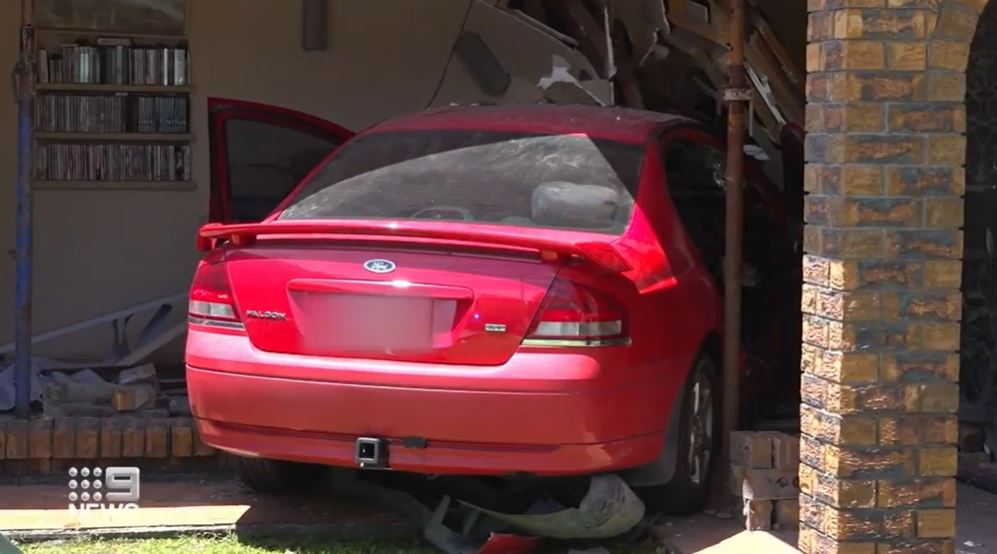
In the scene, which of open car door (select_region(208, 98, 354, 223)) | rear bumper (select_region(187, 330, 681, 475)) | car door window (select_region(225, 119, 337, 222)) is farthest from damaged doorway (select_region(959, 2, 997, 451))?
car door window (select_region(225, 119, 337, 222))

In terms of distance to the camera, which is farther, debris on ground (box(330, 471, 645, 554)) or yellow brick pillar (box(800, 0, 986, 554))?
debris on ground (box(330, 471, 645, 554))

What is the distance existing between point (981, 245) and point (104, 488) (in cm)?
407

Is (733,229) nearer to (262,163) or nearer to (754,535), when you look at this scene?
(754,535)

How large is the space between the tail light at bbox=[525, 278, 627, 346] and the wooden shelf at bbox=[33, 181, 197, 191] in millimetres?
4566

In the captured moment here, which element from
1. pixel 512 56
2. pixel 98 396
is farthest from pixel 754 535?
pixel 512 56

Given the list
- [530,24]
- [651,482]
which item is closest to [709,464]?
[651,482]

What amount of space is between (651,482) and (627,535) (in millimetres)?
253

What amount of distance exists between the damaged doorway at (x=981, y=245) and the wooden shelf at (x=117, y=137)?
4.63m

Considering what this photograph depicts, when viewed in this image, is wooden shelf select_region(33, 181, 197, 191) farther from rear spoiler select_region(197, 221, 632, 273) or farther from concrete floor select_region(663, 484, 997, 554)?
concrete floor select_region(663, 484, 997, 554)

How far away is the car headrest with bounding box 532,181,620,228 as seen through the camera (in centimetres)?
573

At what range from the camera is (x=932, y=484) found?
496 cm

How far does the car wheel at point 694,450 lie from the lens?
586cm

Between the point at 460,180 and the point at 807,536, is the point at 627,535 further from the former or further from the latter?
the point at 460,180

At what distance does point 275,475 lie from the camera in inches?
245
